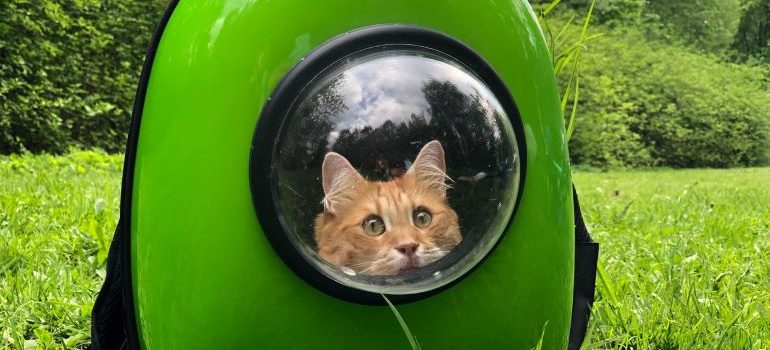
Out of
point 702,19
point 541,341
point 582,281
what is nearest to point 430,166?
point 541,341

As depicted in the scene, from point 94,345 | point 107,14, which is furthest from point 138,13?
point 94,345

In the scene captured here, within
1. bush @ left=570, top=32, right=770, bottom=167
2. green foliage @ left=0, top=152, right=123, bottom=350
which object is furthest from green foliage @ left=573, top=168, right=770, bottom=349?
bush @ left=570, top=32, right=770, bottom=167

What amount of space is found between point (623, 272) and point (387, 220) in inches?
44.2

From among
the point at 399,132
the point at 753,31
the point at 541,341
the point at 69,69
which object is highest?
the point at 753,31

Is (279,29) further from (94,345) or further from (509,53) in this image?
(94,345)

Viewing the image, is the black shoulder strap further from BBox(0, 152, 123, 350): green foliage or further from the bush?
the bush

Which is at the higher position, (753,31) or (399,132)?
(753,31)

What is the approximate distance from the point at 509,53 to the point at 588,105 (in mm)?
10676

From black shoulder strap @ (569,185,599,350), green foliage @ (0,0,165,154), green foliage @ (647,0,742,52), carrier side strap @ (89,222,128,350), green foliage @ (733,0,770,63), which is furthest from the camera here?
green foliage @ (647,0,742,52)

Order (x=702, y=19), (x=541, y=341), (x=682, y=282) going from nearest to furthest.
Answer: (x=541, y=341) < (x=682, y=282) < (x=702, y=19)

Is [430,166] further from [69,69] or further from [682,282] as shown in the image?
[69,69]

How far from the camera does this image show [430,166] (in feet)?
2.96

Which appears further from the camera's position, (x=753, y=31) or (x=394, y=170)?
(x=753, y=31)

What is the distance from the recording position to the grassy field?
4.30ft
